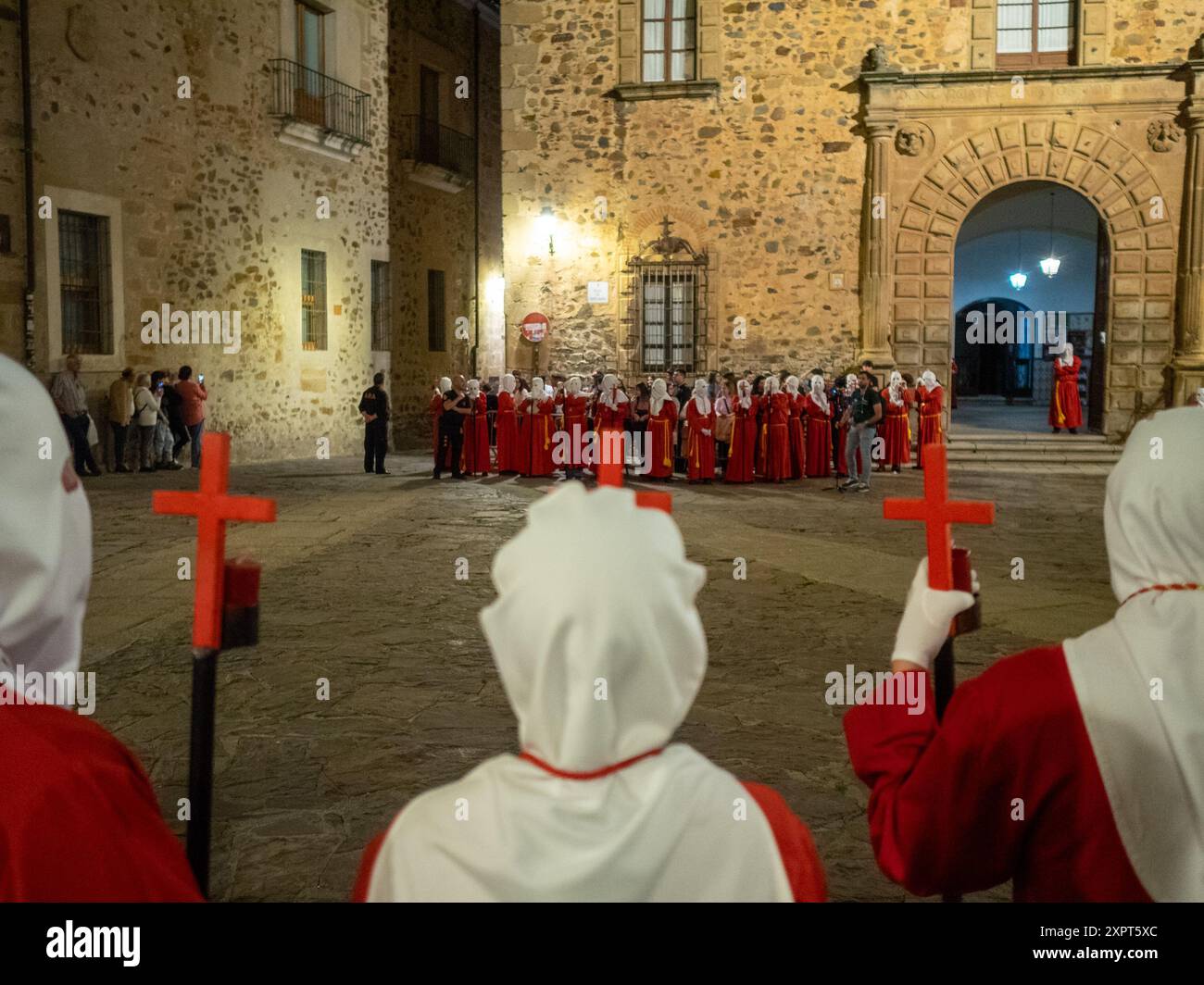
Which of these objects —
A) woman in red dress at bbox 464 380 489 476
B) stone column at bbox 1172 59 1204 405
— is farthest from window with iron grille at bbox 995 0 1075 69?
woman in red dress at bbox 464 380 489 476

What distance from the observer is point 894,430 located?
17375mm

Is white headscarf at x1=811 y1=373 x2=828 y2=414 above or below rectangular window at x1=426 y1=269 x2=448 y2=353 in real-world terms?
below

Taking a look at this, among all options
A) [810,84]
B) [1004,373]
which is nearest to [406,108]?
[810,84]

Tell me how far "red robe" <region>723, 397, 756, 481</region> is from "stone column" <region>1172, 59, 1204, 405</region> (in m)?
6.92

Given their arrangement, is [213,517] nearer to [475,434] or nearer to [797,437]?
[475,434]

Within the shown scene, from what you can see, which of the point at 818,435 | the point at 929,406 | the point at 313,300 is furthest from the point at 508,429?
the point at 929,406

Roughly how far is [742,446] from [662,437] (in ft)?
3.63

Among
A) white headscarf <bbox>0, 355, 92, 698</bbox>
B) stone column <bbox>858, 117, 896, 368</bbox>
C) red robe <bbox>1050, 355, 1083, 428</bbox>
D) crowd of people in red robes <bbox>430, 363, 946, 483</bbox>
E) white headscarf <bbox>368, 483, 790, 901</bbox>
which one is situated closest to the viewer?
white headscarf <bbox>368, 483, 790, 901</bbox>

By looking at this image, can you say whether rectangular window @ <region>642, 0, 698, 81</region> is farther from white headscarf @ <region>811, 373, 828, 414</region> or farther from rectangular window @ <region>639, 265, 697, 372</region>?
white headscarf @ <region>811, 373, 828, 414</region>

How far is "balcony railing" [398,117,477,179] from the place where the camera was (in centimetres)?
2414

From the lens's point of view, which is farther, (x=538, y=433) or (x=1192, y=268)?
(x=1192, y=268)

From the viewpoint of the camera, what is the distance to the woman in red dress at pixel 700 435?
53.5ft

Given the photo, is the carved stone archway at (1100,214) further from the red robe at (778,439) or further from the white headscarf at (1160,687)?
the white headscarf at (1160,687)

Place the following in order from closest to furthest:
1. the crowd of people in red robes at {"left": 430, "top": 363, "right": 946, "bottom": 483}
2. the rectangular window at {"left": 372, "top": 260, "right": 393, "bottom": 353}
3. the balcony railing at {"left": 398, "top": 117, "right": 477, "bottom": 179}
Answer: the crowd of people in red robes at {"left": 430, "top": 363, "right": 946, "bottom": 483} → the rectangular window at {"left": 372, "top": 260, "right": 393, "bottom": 353} → the balcony railing at {"left": 398, "top": 117, "right": 477, "bottom": 179}
